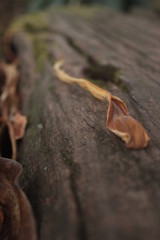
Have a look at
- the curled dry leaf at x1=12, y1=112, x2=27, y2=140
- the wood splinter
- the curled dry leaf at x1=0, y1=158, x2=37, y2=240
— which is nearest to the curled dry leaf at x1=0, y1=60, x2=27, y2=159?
the curled dry leaf at x1=12, y1=112, x2=27, y2=140

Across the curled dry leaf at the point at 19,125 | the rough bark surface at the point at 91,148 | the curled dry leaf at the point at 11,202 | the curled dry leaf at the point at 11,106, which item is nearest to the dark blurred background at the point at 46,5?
the rough bark surface at the point at 91,148

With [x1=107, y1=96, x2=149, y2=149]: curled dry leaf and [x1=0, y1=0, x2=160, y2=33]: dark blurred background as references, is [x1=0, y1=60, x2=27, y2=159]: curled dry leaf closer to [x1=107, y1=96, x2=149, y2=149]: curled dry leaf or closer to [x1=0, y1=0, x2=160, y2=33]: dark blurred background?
[x1=107, y1=96, x2=149, y2=149]: curled dry leaf

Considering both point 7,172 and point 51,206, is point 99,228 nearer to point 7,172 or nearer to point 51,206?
point 51,206

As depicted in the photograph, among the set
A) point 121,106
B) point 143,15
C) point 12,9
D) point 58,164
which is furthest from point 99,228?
point 12,9

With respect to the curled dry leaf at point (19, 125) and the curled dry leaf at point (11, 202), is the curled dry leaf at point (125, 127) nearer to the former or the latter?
the curled dry leaf at point (11, 202)

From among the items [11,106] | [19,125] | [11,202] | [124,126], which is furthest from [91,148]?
[11,106]

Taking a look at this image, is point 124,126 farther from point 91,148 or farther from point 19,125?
point 19,125
